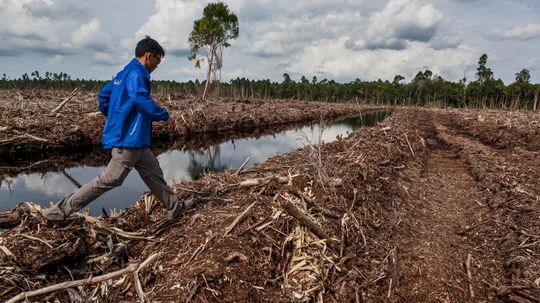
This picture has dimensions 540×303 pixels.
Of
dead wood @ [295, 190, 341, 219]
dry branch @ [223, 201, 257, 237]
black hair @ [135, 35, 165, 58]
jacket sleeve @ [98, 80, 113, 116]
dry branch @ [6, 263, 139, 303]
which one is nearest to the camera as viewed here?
dry branch @ [6, 263, 139, 303]

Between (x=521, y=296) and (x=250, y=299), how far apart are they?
9.35 feet

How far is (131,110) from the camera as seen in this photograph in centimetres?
402

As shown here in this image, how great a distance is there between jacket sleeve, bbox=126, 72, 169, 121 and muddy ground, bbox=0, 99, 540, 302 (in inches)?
54.9

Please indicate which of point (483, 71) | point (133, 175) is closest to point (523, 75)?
point (483, 71)

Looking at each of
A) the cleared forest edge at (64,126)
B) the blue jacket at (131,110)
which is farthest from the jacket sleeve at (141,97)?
the cleared forest edge at (64,126)

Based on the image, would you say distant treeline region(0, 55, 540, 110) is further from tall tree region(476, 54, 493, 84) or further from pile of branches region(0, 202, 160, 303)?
pile of branches region(0, 202, 160, 303)

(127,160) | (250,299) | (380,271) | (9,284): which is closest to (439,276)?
(380,271)

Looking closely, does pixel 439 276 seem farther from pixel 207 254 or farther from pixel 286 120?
pixel 286 120

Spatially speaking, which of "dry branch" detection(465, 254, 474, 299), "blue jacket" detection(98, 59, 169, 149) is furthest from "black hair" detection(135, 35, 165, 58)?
"dry branch" detection(465, 254, 474, 299)

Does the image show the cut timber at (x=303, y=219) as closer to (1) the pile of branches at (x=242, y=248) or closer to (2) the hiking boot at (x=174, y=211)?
(1) the pile of branches at (x=242, y=248)

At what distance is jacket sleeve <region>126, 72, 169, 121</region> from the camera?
12.9ft

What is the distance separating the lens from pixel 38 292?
318 centimetres

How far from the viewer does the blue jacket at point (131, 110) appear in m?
3.95

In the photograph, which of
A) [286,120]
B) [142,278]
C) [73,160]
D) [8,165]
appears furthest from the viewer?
[286,120]
